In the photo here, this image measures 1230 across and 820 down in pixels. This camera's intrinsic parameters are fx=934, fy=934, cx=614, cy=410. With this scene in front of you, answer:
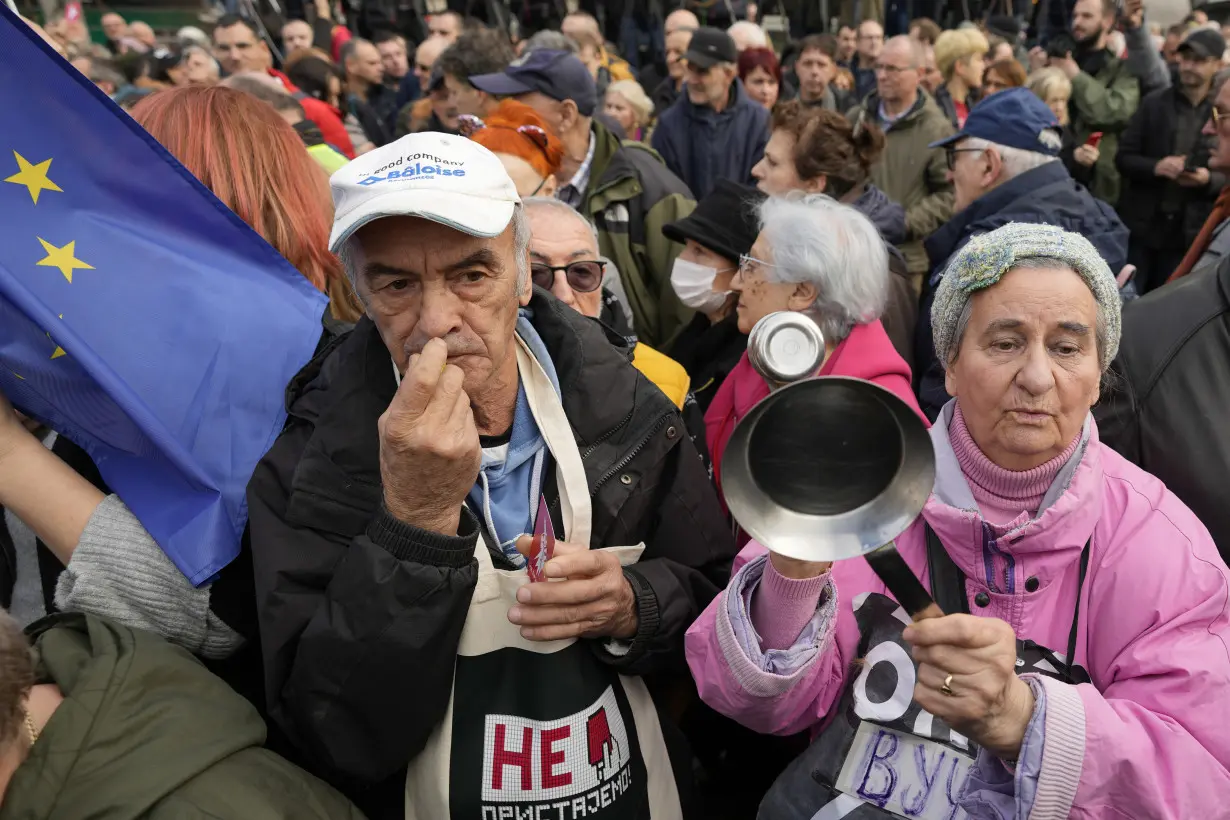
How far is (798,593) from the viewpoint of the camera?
164cm

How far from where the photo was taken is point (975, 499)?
188 cm

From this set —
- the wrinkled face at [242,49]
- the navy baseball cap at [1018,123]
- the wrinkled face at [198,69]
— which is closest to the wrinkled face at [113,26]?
the wrinkled face at [242,49]

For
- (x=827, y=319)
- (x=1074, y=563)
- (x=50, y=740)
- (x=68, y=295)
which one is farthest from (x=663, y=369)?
(x=50, y=740)

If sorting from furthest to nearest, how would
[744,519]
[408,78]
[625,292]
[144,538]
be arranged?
[408,78], [625,292], [144,538], [744,519]

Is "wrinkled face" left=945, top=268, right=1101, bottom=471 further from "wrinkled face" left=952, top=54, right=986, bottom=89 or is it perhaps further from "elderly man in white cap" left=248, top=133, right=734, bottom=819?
"wrinkled face" left=952, top=54, right=986, bottom=89

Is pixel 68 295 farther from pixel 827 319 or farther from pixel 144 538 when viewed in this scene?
pixel 827 319

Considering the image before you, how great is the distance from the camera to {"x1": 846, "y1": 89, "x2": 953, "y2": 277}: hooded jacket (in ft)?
19.3

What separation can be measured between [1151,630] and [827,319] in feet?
5.43

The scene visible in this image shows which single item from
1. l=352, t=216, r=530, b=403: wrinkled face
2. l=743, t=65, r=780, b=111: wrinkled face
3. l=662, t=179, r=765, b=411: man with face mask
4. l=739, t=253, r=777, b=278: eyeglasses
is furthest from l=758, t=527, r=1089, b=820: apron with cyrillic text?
l=743, t=65, r=780, b=111: wrinkled face

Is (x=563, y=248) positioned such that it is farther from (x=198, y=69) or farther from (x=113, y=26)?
(x=113, y=26)

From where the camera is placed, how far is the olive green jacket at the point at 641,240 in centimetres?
443

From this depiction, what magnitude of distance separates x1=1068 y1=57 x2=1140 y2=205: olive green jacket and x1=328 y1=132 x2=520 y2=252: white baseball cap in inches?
303

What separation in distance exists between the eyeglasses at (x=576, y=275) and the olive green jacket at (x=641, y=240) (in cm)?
106

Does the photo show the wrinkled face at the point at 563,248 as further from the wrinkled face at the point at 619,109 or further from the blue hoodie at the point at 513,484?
the wrinkled face at the point at 619,109
